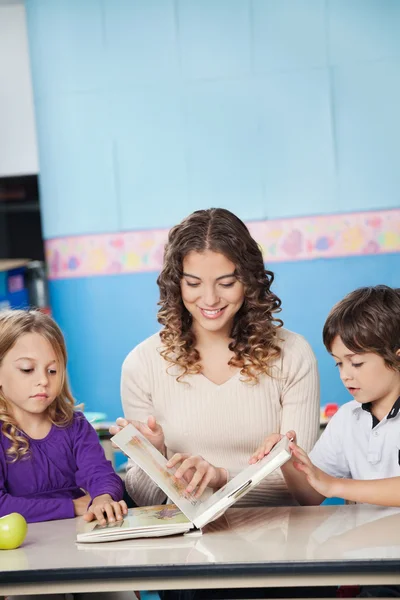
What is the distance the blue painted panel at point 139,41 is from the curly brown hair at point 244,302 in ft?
9.62

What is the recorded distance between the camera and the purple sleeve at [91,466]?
2.13 metres

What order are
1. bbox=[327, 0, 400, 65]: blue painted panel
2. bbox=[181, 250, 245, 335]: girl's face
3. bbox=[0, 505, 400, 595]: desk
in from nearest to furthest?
bbox=[0, 505, 400, 595]: desk → bbox=[181, 250, 245, 335]: girl's face → bbox=[327, 0, 400, 65]: blue painted panel

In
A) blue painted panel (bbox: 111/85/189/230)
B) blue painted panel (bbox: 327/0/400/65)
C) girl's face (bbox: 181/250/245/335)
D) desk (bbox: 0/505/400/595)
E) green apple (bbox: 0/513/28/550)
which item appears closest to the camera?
desk (bbox: 0/505/400/595)

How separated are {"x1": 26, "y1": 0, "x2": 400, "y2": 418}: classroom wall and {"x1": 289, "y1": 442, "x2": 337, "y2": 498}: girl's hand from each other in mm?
3106

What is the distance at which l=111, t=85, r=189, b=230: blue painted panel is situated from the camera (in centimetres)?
513

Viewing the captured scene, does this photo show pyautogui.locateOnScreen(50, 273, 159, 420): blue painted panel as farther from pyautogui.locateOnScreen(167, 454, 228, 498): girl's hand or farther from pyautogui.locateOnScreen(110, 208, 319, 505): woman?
pyautogui.locateOnScreen(167, 454, 228, 498): girl's hand

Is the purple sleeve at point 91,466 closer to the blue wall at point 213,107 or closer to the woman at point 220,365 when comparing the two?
the woman at point 220,365

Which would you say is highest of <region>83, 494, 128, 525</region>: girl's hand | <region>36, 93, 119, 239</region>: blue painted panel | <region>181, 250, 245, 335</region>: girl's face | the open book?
<region>36, 93, 119, 239</region>: blue painted panel

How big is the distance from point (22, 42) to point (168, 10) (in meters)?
0.98

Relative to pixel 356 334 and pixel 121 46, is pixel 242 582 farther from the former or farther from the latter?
pixel 121 46

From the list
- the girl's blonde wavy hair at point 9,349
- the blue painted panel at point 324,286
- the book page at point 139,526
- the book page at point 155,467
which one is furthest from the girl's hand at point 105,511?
the blue painted panel at point 324,286

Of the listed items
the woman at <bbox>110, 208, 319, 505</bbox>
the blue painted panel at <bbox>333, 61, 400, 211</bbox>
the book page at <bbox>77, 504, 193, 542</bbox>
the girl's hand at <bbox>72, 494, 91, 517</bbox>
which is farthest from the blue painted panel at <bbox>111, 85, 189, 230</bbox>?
the book page at <bbox>77, 504, 193, 542</bbox>

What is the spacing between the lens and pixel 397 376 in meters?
2.19

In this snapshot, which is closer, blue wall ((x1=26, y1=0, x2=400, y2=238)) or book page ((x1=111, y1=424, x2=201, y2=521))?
book page ((x1=111, y1=424, x2=201, y2=521))
